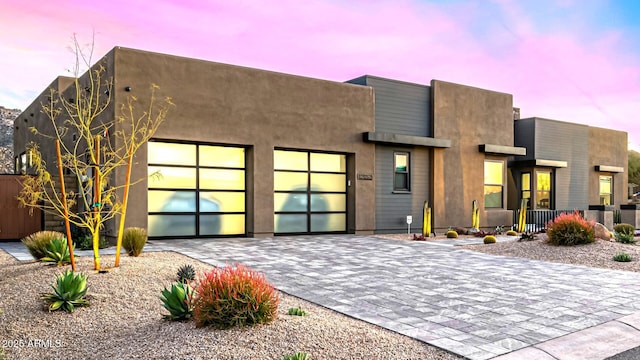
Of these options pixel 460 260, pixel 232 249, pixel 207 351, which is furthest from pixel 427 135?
pixel 207 351

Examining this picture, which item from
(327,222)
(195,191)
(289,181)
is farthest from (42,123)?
(327,222)

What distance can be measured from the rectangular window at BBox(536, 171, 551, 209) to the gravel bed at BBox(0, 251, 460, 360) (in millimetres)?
19762

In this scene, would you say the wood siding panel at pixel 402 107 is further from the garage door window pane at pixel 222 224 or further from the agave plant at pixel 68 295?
the agave plant at pixel 68 295

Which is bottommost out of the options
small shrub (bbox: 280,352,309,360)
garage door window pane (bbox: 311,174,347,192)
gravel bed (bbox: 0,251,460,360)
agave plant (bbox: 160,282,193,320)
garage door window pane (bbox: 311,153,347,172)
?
gravel bed (bbox: 0,251,460,360)

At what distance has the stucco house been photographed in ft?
44.2

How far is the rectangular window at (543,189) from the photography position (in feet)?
76.5

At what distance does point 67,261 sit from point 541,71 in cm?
1603

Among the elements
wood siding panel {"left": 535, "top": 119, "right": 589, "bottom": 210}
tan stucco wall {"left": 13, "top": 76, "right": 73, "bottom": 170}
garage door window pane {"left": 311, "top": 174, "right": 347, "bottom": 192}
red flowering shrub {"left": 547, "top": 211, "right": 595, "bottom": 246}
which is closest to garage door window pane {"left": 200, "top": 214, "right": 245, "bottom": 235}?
garage door window pane {"left": 311, "top": 174, "right": 347, "bottom": 192}

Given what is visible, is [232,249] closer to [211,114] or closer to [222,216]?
[222,216]

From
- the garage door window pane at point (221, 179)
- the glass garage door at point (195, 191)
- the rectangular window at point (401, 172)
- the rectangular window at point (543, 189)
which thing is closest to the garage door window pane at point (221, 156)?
the glass garage door at point (195, 191)

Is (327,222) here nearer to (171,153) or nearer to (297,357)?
(171,153)

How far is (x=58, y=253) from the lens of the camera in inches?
306

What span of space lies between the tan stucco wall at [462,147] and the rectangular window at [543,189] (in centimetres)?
375

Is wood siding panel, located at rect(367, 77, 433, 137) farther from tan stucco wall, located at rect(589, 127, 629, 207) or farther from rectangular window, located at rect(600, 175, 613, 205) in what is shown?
rectangular window, located at rect(600, 175, 613, 205)
